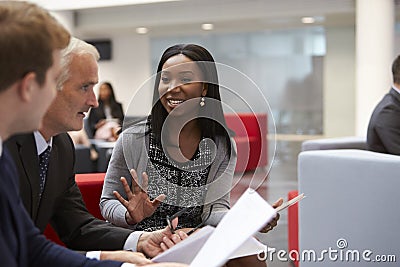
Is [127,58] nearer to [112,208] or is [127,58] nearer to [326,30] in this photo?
[326,30]

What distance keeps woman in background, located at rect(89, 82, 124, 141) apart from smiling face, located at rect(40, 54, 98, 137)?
241 inches

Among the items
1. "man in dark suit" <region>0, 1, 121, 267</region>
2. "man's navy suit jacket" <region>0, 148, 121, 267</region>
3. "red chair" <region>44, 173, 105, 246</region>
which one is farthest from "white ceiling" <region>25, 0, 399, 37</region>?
"man in dark suit" <region>0, 1, 121, 267</region>

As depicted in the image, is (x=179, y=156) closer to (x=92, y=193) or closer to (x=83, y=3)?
(x=92, y=193)

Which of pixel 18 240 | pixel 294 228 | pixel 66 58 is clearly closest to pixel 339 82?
pixel 294 228

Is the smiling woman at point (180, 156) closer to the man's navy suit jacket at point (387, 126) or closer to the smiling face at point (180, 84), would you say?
the smiling face at point (180, 84)

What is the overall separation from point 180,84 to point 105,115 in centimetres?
675

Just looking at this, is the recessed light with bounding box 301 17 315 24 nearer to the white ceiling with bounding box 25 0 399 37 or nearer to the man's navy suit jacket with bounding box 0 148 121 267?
the white ceiling with bounding box 25 0 399 37

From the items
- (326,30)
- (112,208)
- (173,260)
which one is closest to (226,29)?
(326,30)

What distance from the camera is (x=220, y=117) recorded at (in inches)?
99.8

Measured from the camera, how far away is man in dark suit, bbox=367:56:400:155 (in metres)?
4.66

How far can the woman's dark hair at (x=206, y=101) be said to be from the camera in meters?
2.39

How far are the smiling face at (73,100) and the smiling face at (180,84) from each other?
38 centimetres

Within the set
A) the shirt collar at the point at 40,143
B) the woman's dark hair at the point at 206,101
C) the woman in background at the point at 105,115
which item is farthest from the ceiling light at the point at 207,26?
the shirt collar at the point at 40,143

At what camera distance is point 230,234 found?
4.81 ft
